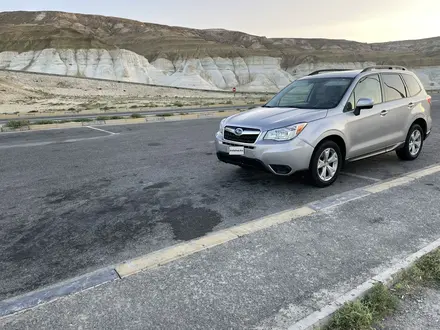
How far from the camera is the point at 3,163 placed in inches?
300

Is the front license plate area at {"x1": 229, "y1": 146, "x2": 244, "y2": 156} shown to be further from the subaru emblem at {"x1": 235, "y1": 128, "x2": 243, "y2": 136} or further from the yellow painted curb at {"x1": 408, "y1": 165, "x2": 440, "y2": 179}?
the yellow painted curb at {"x1": 408, "y1": 165, "x2": 440, "y2": 179}

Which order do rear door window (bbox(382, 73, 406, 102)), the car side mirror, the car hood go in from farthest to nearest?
rear door window (bbox(382, 73, 406, 102)), the car side mirror, the car hood

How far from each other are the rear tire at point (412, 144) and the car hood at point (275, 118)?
2514 millimetres

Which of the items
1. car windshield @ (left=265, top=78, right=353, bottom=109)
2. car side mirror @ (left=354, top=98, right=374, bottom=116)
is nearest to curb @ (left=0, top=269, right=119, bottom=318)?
car windshield @ (left=265, top=78, right=353, bottom=109)

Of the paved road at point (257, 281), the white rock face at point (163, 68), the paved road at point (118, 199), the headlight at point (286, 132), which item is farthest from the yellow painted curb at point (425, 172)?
the white rock face at point (163, 68)

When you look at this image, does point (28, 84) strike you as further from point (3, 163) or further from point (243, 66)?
point (243, 66)

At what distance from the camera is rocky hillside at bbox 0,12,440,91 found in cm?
7506

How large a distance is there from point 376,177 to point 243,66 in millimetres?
93777

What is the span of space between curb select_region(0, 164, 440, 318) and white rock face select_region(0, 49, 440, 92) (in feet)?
235

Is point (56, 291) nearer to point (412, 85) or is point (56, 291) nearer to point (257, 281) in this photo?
point (257, 281)

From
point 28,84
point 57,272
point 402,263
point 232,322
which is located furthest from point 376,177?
point 28,84

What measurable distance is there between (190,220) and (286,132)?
185cm

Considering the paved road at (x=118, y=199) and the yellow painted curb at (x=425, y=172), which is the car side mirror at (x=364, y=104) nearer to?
the paved road at (x=118, y=199)

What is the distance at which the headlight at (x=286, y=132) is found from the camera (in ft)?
16.4
